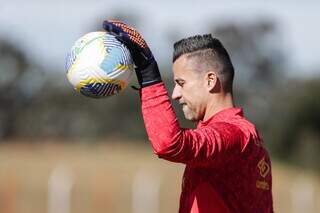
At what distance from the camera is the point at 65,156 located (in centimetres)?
3144

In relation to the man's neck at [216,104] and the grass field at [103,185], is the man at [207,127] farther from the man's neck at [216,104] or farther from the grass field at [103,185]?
the grass field at [103,185]

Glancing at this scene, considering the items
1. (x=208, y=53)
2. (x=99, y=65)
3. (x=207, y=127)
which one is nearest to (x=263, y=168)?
(x=207, y=127)

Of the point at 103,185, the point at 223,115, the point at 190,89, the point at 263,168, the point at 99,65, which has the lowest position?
the point at 103,185

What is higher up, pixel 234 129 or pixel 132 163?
pixel 234 129

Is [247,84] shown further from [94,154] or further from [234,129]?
[234,129]

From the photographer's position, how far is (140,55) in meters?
6.07

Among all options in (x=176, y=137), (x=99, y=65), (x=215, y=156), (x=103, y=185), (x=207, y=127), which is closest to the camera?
(x=176, y=137)

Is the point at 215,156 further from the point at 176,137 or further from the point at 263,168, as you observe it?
the point at 263,168

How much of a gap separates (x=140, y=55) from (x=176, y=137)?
0.57m

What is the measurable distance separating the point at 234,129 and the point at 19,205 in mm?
18045

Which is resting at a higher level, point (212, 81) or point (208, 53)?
point (208, 53)

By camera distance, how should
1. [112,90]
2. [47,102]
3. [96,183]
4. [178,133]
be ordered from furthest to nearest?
[47,102], [96,183], [112,90], [178,133]

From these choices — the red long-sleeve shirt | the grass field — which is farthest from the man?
the grass field

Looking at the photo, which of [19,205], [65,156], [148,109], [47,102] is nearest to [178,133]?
[148,109]
